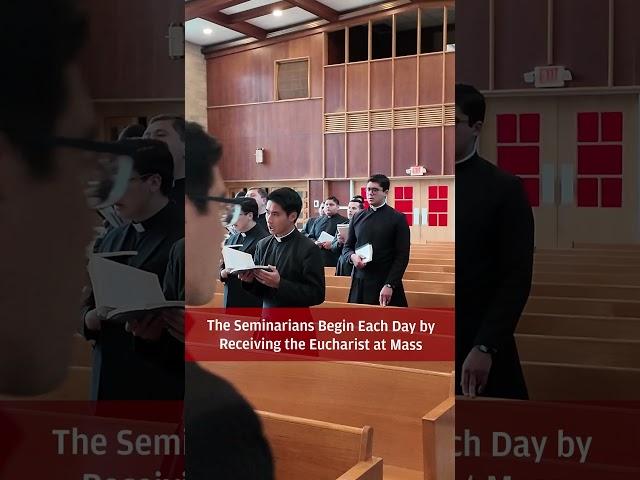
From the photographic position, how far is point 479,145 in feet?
3.59

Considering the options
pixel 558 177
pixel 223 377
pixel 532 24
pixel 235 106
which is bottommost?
pixel 223 377

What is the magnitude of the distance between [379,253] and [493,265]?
4.78 feet

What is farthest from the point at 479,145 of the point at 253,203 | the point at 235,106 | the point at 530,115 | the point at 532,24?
the point at 235,106

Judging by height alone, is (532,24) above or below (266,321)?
above

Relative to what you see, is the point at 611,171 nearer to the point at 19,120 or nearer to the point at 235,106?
the point at 19,120

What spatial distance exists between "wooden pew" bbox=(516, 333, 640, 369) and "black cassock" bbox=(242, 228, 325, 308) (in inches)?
49.9

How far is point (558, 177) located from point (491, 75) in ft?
0.73

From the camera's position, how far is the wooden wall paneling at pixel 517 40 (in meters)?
1.08

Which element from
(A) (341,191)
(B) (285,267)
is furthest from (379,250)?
(A) (341,191)

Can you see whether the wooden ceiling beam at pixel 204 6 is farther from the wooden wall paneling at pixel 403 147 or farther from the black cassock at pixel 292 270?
the wooden wall paneling at pixel 403 147

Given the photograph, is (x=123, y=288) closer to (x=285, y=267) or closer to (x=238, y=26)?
(x=285, y=267)

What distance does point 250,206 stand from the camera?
8.27 feet

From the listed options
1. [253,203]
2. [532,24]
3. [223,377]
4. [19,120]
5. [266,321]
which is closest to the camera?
[532,24]

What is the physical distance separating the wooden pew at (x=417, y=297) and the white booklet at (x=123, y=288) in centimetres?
132
